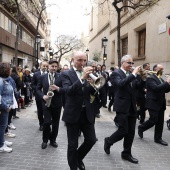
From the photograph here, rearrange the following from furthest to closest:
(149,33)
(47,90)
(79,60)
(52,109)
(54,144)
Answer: (149,33)
(47,90)
(54,144)
(52,109)
(79,60)

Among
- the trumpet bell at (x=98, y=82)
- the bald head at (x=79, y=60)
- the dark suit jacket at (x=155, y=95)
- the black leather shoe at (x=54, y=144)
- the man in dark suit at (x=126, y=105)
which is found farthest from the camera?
the dark suit jacket at (x=155, y=95)

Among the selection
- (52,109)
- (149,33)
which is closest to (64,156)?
(52,109)

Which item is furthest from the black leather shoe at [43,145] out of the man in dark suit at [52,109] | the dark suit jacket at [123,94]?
the dark suit jacket at [123,94]

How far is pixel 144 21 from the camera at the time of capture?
61.3ft

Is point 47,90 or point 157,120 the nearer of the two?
point 47,90

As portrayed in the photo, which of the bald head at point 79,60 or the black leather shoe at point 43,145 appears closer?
the bald head at point 79,60

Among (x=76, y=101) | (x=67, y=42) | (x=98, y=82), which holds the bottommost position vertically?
(x=76, y=101)

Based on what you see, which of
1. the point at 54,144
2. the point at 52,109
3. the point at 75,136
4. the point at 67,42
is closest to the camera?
the point at 75,136

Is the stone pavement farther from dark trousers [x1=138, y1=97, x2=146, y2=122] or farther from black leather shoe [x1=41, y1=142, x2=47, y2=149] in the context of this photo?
dark trousers [x1=138, y1=97, x2=146, y2=122]

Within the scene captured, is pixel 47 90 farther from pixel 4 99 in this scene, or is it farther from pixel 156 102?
pixel 156 102

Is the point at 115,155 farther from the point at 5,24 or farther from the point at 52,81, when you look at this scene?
the point at 5,24

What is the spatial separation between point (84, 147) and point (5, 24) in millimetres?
23763

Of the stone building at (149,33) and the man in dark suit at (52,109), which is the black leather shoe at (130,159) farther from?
the stone building at (149,33)

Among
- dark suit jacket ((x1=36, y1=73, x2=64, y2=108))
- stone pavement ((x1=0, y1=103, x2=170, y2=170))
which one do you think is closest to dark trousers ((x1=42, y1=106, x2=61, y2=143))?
dark suit jacket ((x1=36, y1=73, x2=64, y2=108))
